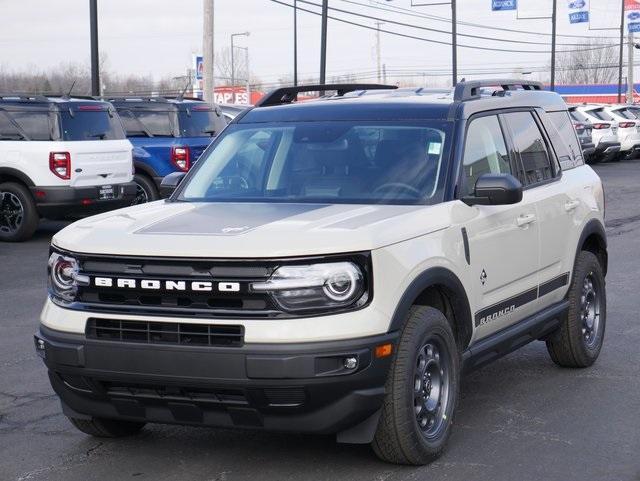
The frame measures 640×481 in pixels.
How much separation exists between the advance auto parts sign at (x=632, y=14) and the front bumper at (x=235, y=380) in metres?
58.4

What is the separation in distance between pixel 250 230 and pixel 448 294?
3.85ft

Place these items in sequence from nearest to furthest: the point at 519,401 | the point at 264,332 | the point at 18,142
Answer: the point at 264,332 → the point at 519,401 → the point at 18,142

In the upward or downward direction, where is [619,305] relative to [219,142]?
downward

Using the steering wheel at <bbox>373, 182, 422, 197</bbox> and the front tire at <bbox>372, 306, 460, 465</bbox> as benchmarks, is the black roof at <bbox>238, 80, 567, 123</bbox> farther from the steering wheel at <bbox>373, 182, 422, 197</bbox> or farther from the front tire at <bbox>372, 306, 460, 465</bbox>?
the front tire at <bbox>372, 306, 460, 465</bbox>

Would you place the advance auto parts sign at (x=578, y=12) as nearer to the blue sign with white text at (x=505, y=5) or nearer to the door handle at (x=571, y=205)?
the blue sign with white text at (x=505, y=5)

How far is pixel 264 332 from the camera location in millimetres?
4859

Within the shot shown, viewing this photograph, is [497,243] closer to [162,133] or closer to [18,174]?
[18,174]

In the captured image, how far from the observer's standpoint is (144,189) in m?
18.4

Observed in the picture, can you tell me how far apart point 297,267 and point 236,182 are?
168cm

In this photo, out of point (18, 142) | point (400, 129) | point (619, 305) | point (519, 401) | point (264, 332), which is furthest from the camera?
point (18, 142)

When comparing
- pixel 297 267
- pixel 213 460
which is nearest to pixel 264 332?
pixel 297 267

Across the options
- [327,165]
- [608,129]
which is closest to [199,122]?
[327,165]

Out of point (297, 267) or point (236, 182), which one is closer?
point (297, 267)

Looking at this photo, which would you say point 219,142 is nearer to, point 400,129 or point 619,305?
point 400,129
